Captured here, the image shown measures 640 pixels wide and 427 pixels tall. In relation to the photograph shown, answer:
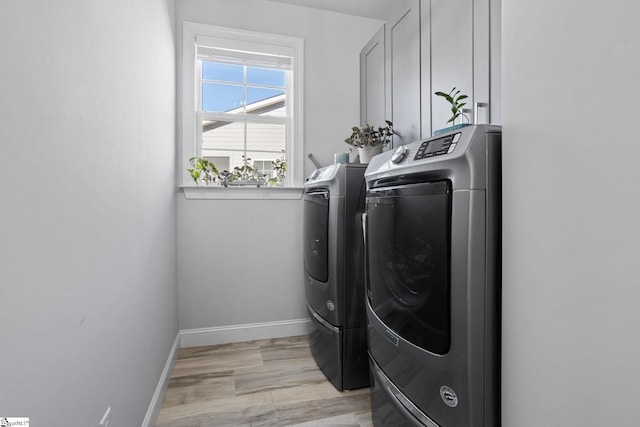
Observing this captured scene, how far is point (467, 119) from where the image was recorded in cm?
139

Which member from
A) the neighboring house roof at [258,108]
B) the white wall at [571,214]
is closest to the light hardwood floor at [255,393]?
the white wall at [571,214]

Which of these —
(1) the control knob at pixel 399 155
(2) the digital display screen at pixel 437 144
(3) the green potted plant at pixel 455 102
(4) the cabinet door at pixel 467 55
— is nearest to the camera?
(2) the digital display screen at pixel 437 144

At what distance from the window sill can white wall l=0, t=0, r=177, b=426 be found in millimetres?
880

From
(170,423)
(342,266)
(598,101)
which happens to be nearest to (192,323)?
(170,423)

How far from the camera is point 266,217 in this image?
2.49m

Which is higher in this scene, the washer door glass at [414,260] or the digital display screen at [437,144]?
the digital display screen at [437,144]

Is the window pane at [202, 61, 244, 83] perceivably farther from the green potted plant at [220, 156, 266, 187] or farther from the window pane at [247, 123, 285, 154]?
the green potted plant at [220, 156, 266, 187]

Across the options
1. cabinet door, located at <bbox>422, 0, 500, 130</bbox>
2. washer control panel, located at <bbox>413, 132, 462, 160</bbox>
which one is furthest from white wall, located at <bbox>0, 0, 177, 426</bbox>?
cabinet door, located at <bbox>422, 0, 500, 130</bbox>

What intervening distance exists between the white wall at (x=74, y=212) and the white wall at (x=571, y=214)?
1.06m

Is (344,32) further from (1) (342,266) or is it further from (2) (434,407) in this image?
(2) (434,407)

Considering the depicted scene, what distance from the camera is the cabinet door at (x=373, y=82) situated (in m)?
2.31

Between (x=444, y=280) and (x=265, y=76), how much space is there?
7.75 feet

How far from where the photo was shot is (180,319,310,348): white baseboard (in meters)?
2.32

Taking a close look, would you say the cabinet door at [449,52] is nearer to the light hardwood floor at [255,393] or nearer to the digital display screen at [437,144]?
the digital display screen at [437,144]
